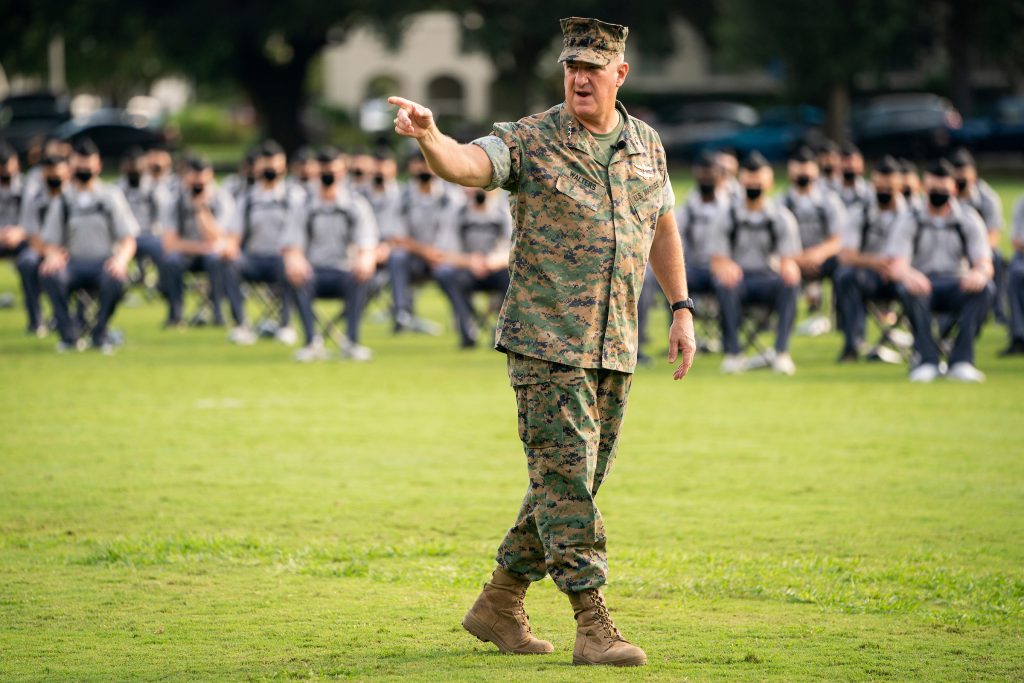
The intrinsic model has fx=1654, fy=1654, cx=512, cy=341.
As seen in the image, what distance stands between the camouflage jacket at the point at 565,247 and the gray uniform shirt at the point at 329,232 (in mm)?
10657

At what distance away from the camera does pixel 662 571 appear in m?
7.59

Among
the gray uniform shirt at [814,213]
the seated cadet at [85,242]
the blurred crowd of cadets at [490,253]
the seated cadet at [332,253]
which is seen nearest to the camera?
the blurred crowd of cadets at [490,253]

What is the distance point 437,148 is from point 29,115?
54002 mm

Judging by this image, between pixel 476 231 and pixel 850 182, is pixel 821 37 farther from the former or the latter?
pixel 476 231

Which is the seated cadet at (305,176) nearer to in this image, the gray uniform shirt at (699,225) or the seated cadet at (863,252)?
the gray uniform shirt at (699,225)

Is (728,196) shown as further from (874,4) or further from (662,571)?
(874,4)

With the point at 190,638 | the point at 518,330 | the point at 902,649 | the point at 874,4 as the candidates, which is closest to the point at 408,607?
the point at 190,638

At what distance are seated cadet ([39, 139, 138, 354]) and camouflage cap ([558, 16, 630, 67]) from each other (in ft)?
36.5

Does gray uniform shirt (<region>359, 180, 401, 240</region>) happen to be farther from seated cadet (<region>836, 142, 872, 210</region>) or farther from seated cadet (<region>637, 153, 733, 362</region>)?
seated cadet (<region>836, 142, 872, 210</region>)

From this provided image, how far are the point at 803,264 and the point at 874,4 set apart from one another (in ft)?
105

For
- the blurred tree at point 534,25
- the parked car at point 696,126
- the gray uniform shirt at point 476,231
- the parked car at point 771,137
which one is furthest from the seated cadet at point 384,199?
the parked car at point 696,126

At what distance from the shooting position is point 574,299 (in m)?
5.98

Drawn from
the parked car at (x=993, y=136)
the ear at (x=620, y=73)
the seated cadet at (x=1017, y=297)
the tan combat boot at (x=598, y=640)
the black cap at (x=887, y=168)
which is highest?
the parked car at (x=993, y=136)

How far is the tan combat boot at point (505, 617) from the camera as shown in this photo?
6199mm
